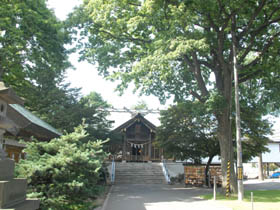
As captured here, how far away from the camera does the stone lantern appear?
4689 mm

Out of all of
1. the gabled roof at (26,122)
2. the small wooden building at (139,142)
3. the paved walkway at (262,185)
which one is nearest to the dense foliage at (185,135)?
the paved walkway at (262,185)

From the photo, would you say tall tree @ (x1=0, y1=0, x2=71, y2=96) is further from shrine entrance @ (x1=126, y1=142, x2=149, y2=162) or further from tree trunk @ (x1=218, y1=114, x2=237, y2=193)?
shrine entrance @ (x1=126, y1=142, x2=149, y2=162)

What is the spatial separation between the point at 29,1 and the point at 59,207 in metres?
12.4

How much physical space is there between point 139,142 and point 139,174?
→ 27.2 ft

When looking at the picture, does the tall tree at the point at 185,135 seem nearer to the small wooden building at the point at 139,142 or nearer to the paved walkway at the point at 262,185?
the paved walkway at the point at 262,185

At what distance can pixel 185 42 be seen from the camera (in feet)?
48.2

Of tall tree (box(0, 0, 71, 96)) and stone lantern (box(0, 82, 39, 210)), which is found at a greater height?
tall tree (box(0, 0, 71, 96))

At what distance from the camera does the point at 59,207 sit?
8.28 m

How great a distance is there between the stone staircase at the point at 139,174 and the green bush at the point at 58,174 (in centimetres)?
1688

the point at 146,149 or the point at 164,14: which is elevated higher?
the point at 164,14

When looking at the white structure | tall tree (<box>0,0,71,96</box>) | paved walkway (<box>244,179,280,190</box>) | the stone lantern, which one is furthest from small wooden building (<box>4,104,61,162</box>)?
the white structure

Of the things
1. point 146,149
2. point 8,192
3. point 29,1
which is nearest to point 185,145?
point 146,149

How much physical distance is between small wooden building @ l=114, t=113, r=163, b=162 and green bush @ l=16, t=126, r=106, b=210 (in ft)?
84.0

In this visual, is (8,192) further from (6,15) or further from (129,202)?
(6,15)
